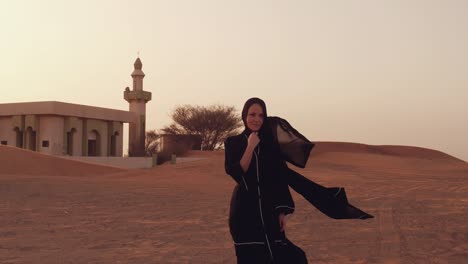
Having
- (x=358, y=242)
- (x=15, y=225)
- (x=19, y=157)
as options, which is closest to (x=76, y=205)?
(x=15, y=225)

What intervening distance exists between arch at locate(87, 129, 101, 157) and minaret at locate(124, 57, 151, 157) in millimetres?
6385

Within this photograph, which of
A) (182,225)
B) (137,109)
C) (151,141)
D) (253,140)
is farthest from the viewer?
(151,141)

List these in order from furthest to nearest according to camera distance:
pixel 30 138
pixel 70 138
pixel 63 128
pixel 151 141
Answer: pixel 151 141 < pixel 70 138 < pixel 30 138 < pixel 63 128

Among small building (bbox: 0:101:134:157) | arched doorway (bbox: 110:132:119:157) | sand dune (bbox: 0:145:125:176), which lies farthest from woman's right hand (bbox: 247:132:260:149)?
arched doorway (bbox: 110:132:119:157)

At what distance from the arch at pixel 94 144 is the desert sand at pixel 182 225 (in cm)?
2032

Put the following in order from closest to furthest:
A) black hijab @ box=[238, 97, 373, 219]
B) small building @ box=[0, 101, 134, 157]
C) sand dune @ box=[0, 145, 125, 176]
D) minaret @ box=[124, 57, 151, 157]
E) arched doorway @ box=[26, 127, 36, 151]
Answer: black hijab @ box=[238, 97, 373, 219] → sand dune @ box=[0, 145, 125, 176] → small building @ box=[0, 101, 134, 157] → arched doorway @ box=[26, 127, 36, 151] → minaret @ box=[124, 57, 151, 157]

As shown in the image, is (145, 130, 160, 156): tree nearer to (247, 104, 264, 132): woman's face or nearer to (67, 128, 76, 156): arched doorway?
(67, 128, 76, 156): arched doorway

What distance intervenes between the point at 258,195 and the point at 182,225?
6529 millimetres

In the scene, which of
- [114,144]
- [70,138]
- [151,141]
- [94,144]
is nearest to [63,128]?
[70,138]

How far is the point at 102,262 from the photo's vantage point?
7047mm

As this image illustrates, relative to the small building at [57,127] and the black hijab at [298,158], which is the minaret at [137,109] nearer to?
the small building at [57,127]

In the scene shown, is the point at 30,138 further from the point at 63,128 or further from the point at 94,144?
the point at 94,144

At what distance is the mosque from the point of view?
3584 cm

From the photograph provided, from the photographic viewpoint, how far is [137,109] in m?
47.7
